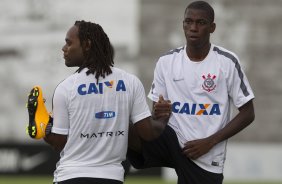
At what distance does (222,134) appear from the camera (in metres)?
7.04

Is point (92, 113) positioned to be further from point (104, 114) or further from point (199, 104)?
point (199, 104)

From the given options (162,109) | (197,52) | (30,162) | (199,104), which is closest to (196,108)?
(199,104)

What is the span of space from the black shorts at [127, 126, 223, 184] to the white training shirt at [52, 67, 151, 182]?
43.7 inches

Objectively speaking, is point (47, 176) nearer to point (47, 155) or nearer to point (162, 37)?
point (47, 155)

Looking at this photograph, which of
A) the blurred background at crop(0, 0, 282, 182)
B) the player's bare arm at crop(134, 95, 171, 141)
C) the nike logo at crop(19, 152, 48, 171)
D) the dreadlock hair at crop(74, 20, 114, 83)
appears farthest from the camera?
the nike logo at crop(19, 152, 48, 171)

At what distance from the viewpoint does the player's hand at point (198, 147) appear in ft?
23.2

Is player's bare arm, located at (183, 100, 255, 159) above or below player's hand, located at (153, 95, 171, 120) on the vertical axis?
below

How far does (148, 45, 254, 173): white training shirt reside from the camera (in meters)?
7.06

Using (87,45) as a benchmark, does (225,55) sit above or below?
below

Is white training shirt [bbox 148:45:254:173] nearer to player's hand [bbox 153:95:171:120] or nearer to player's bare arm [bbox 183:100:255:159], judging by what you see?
player's bare arm [bbox 183:100:255:159]

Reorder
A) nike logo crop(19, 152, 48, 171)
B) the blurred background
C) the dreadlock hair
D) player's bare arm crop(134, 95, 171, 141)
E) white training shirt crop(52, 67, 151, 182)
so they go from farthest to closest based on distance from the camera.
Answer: nike logo crop(19, 152, 48, 171)
the blurred background
player's bare arm crop(134, 95, 171, 141)
the dreadlock hair
white training shirt crop(52, 67, 151, 182)

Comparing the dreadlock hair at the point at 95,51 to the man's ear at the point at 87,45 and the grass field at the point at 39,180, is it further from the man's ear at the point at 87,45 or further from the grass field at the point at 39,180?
the grass field at the point at 39,180

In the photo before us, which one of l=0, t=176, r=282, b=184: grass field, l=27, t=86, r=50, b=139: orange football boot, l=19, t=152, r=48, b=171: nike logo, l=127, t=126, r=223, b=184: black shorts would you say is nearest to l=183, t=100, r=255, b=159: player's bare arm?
l=127, t=126, r=223, b=184: black shorts

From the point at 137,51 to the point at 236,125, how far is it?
685 cm
